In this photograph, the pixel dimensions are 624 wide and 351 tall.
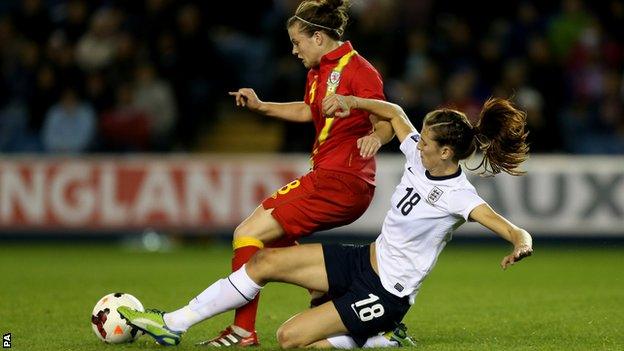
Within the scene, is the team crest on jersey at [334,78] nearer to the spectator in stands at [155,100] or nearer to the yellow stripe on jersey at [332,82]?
the yellow stripe on jersey at [332,82]

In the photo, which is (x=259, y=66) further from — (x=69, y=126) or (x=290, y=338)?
(x=290, y=338)

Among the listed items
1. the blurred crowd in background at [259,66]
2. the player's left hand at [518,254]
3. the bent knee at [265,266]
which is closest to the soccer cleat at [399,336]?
the bent knee at [265,266]

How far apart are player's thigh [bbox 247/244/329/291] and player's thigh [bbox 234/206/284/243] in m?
0.21

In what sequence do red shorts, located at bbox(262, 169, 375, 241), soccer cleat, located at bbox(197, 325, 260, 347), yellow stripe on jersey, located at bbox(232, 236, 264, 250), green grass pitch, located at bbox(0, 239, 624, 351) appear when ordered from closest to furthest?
1. soccer cleat, located at bbox(197, 325, 260, 347)
2. yellow stripe on jersey, located at bbox(232, 236, 264, 250)
3. red shorts, located at bbox(262, 169, 375, 241)
4. green grass pitch, located at bbox(0, 239, 624, 351)

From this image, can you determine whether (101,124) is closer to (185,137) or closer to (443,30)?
(185,137)

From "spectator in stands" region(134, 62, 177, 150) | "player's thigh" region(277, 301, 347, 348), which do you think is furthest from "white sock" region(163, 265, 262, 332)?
"spectator in stands" region(134, 62, 177, 150)

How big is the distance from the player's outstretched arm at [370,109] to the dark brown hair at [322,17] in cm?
61

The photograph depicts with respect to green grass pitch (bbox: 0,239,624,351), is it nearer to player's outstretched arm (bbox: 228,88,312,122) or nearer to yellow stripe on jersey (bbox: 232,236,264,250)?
yellow stripe on jersey (bbox: 232,236,264,250)

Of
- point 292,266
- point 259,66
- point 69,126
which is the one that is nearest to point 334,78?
point 292,266

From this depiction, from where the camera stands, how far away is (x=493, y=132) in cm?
684

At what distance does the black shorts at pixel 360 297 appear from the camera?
6.74 metres

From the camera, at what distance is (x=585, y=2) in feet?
55.0

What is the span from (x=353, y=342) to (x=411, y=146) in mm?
1175

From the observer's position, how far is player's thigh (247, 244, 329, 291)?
679 cm
